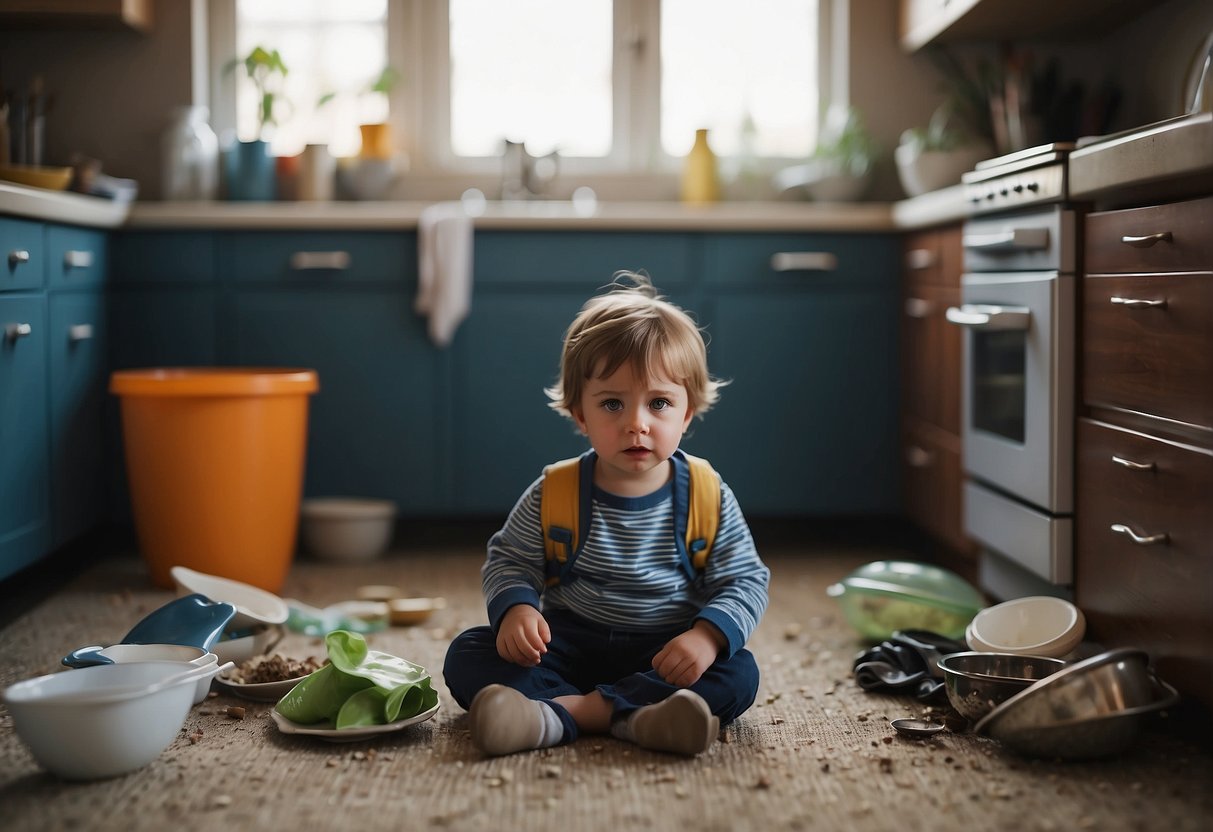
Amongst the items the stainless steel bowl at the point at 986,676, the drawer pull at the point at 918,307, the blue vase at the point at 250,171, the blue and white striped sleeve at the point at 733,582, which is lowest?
the stainless steel bowl at the point at 986,676

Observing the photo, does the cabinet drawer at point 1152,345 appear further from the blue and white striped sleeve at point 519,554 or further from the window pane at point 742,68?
the window pane at point 742,68

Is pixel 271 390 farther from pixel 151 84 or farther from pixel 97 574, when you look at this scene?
pixel 151 84

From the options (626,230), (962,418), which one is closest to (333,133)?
(626,230)

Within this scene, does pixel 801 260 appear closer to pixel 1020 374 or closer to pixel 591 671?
pixel 1020 374

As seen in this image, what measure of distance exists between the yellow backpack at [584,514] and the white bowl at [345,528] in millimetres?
1404

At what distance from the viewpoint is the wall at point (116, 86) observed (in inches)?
146

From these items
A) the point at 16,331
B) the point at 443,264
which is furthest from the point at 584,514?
the point at 443,264

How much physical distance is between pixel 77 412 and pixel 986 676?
2.12m

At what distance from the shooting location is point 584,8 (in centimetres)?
393

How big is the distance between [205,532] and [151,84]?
1.59 m

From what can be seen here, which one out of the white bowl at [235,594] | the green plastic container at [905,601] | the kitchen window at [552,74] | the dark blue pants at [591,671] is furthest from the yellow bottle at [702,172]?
the dark blue pants at [591,671]

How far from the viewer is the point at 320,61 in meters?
3.91

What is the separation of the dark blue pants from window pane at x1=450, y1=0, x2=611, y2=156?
2.25m

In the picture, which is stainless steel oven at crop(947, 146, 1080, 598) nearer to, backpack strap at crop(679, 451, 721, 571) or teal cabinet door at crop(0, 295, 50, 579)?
backpack strap at crop(679, 451, 721, 571)
